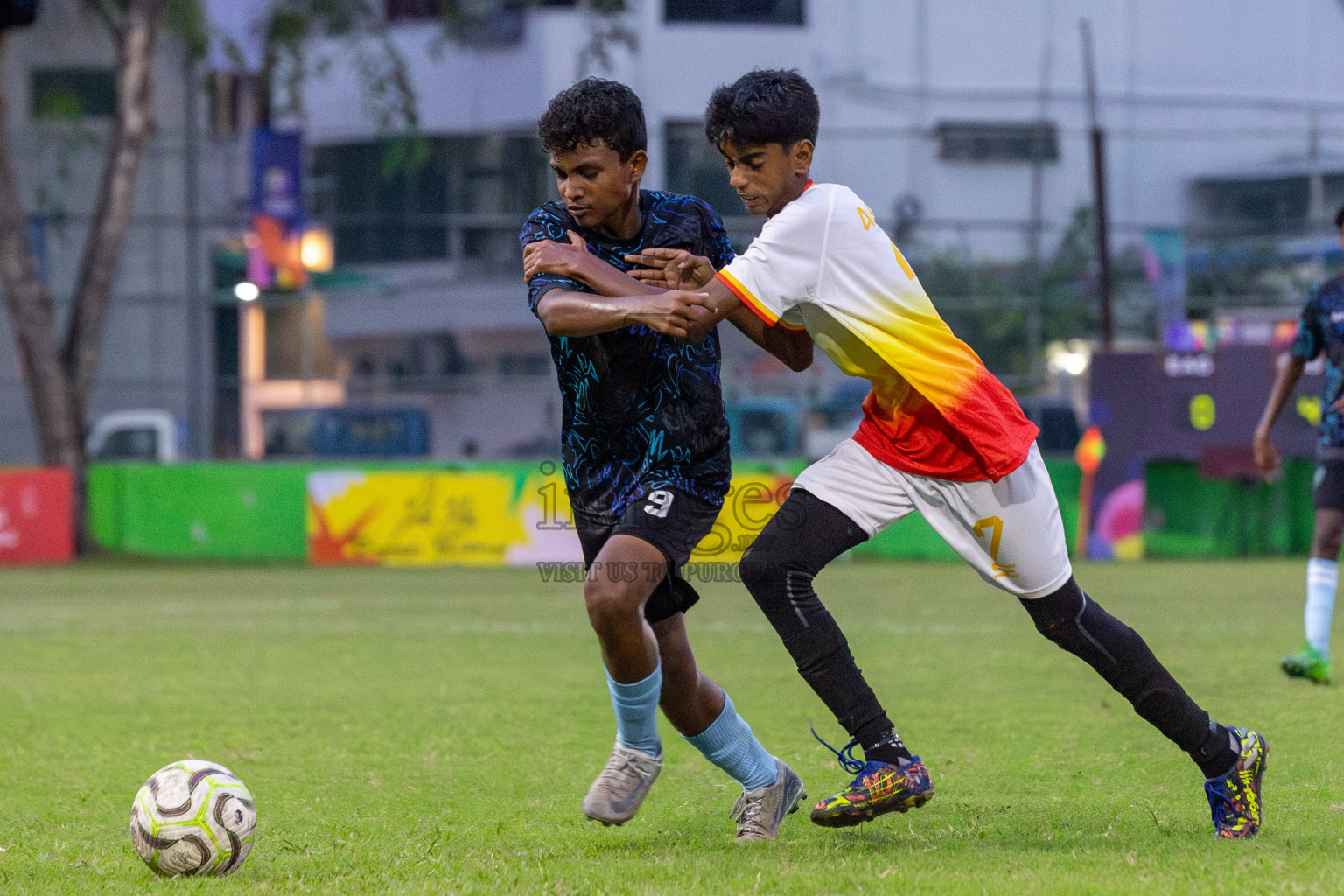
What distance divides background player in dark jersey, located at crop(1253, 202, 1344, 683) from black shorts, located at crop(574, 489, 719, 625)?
3.95 meters

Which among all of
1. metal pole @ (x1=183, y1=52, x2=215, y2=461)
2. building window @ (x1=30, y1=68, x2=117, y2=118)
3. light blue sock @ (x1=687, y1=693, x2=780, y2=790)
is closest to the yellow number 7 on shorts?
light blue sock @ (x1=687, y1=693, x2=780, y2=790)

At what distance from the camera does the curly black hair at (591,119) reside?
377 centimetres

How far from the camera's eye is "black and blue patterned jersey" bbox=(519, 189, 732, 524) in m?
3.91

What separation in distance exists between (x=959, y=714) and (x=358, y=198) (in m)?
22.2

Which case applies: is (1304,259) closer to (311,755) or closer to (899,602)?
(899,602)

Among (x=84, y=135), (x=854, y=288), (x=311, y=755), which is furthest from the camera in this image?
(x=84, y=135)

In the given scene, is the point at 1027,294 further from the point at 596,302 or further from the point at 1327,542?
the point at 596,302

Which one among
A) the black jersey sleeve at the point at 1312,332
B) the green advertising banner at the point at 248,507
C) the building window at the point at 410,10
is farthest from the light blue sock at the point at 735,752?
the building window at the point at 410,10

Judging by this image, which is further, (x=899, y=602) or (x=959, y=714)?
(x=899, y=602)

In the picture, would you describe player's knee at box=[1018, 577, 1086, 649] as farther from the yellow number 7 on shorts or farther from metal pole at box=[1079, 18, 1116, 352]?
metal pole at box=[1079, 18, 1116, 352]

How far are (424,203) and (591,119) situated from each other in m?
23.7

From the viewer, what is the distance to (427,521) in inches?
671

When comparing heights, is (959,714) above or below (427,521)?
above

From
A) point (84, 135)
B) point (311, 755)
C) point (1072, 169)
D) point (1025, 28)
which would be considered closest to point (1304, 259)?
point (1072, 169)
